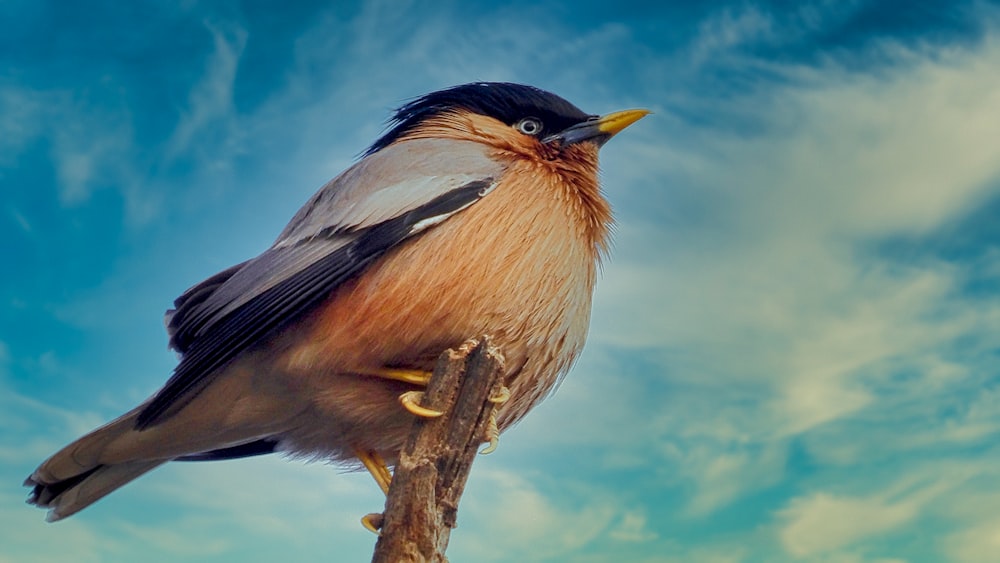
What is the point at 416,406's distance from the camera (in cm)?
431

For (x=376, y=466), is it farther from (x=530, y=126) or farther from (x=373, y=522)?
(x=530, y=126)

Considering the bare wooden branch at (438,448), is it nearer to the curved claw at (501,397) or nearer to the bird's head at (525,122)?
the curved claw at (501,397)

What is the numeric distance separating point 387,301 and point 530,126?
1.47 meters

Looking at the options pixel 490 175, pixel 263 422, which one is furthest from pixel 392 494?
pixel 490 175

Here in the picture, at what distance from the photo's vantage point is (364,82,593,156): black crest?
526 cm

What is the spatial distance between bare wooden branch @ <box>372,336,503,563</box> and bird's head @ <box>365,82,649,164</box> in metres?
1.36

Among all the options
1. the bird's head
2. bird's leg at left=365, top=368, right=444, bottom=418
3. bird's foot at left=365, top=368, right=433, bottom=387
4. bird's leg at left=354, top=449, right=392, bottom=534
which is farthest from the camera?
the bird's head

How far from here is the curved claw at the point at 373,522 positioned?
4.61m

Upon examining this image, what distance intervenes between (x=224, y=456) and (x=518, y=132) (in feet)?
8.44

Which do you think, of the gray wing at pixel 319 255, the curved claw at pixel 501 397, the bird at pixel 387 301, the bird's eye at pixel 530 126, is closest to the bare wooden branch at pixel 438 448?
the curved claw at pixel 501 397

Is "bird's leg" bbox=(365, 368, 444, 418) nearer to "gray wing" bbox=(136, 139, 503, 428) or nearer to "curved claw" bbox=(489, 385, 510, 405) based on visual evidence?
"curved claw" bbox=(489, 385, 510, 405)

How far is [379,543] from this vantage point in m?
4.35

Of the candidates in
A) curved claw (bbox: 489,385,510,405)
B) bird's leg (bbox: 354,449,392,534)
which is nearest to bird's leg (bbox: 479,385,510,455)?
curved claw (bbox: 489,385,510,405)

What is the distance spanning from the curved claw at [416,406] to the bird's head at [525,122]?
1476 millimetres
